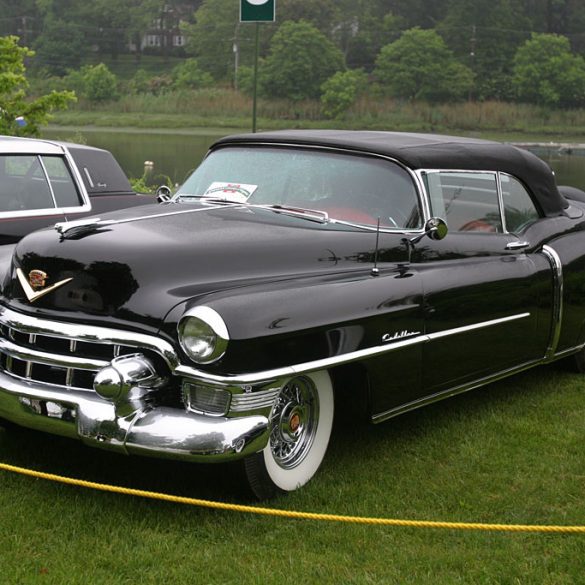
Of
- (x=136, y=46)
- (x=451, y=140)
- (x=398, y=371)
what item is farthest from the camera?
(x=136, y=46)

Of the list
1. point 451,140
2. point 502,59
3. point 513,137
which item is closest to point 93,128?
point 513,137

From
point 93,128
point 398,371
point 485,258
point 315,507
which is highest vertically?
point 485,258

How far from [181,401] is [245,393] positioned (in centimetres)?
29

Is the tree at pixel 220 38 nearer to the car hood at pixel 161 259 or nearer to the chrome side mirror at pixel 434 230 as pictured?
the chrome side mirror at pixel 434 230

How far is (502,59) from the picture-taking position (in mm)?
101500

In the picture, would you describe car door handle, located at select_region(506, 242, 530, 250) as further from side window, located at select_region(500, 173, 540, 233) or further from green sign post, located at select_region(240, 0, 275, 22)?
green sign post, located at select_region(240, 0, 275, 22)

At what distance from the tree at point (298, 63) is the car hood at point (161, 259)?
90.5 metres

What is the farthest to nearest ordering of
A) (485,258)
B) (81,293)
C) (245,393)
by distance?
1. (485,258)
2. (81,293)
3. (245,393)

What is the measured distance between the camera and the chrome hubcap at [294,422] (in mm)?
4402

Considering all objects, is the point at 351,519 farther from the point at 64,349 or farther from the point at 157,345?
the point at 64,349

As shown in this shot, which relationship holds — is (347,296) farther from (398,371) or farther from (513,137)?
(513,137)

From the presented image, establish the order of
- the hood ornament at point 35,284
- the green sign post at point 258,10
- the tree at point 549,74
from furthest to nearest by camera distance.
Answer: the tree at point 549,74 < the green sign post at point 258,10 < the hood ornament at point 35,284

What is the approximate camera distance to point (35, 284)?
4449 mm

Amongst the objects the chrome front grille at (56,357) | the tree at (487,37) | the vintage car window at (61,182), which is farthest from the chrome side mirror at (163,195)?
the tree at (487,37)
